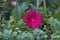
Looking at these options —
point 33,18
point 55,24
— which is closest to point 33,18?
point 33,18

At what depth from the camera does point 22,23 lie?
2.20 meters

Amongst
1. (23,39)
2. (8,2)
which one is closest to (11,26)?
(23,39)

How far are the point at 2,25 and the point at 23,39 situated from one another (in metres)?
0.28

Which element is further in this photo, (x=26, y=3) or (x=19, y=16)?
(x=26, y=3)

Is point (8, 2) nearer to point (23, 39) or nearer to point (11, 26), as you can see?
point (11, 26)

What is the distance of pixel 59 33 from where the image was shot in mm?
2080

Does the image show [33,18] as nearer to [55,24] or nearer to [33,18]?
[33,18]

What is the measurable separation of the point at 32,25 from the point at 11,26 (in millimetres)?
193

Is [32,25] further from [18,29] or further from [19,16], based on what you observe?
[19,16]

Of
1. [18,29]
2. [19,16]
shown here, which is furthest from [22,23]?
[19,16]

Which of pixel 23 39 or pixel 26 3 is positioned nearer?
pixel 23 39

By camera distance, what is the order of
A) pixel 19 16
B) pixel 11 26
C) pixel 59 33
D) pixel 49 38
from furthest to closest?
pixel 19 16, pixel 11 26, pixel 59 33, pixel 49 38

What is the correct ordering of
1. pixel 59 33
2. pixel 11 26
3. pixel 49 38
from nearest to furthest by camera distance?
1. pixel 49 38
2. pixel 59 33
3. pixel 11 26

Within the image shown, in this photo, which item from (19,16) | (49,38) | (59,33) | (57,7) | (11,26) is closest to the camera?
(49,38)
